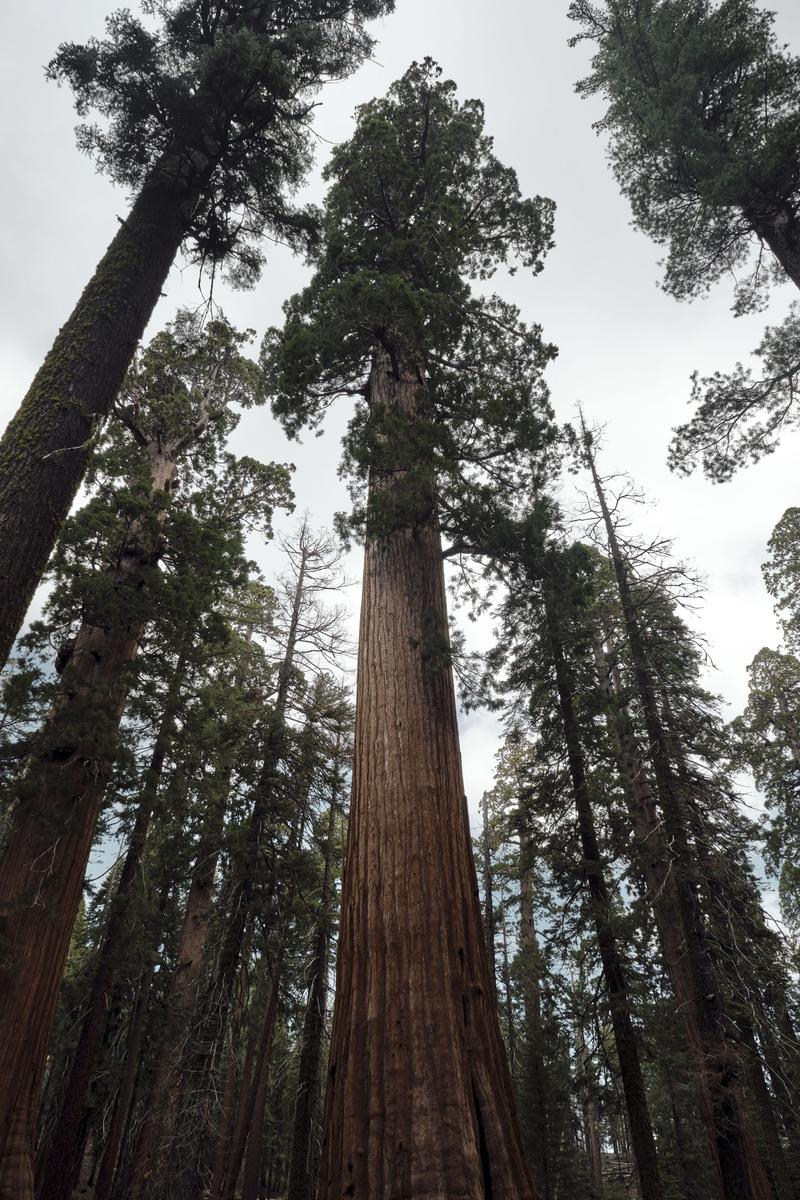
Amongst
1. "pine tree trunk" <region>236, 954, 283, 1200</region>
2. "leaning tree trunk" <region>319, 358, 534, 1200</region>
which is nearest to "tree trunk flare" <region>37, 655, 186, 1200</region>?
"pine tree trunk" <region>236, 954, 283, 1200</region>

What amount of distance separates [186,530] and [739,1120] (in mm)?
11053

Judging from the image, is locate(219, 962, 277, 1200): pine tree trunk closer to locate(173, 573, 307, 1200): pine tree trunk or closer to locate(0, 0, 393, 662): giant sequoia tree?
locate(173, 573, 307, 1200): pine tree trunk

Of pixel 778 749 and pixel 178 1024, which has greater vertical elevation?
pixel 778 749

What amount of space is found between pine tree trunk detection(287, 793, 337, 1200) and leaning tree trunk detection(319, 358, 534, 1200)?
7975 mm

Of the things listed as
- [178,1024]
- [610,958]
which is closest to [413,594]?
[610,958]

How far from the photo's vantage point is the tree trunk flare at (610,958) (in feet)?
27.5

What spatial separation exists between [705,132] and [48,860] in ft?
43.3

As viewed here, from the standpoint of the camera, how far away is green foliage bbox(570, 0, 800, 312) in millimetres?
8578

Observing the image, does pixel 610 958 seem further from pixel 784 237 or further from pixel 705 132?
pixel 705 132

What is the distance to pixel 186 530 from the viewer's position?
329 inches

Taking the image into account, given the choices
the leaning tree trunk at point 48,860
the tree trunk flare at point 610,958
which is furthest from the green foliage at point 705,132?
the leaning tree trunk at point 48,860

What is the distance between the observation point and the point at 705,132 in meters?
9.24

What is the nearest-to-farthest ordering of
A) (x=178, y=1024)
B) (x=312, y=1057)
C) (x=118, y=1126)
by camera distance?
(x=178, y=1024) → (x=312, y=1057) → (x=118, y=1126)

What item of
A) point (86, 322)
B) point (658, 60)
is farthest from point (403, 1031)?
point (658, 60)
